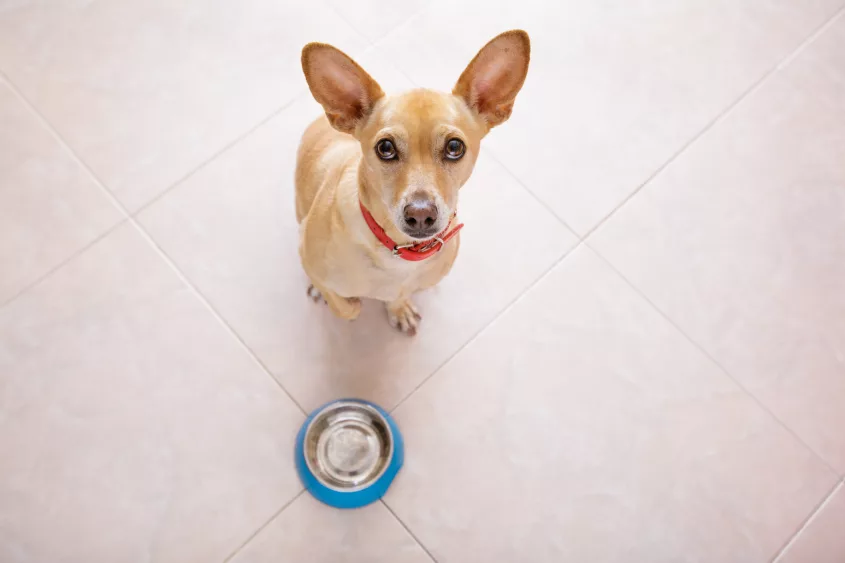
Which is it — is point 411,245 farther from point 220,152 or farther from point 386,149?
point 220,152

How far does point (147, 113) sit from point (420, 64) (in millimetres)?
1081

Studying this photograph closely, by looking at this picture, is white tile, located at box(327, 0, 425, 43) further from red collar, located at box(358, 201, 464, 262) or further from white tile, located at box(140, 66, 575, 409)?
red collar, located at box(358, 201, 464, 262)

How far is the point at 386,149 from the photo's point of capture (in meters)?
1.53

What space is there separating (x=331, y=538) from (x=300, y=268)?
3.06 feet

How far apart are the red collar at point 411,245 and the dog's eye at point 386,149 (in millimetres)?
183

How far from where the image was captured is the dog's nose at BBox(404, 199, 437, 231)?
1.48m

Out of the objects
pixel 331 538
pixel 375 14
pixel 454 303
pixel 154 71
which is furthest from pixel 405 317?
pixel 154 71

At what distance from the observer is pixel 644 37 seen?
2.83 meters

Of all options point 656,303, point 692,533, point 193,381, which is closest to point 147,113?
point 193,381

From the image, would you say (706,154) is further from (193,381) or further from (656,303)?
(193,381)

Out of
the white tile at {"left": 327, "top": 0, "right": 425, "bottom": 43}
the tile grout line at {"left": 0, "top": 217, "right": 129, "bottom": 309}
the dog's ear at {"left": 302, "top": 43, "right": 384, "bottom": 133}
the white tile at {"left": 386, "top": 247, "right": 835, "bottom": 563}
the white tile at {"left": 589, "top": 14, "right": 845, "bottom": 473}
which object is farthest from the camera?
the white tile at {"left": 327, "top": 0, "right": 425, "bottom": 43}

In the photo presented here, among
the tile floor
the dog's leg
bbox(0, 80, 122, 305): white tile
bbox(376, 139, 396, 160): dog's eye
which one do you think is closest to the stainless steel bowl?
the tile floor

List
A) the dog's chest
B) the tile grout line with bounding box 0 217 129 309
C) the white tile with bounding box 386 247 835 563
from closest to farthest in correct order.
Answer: the dog's chest, the white tile with bounding box 386 247 835 563, the tile grout line with bounding box 0 217 129 309

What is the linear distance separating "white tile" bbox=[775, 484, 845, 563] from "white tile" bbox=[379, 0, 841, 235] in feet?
4.21
